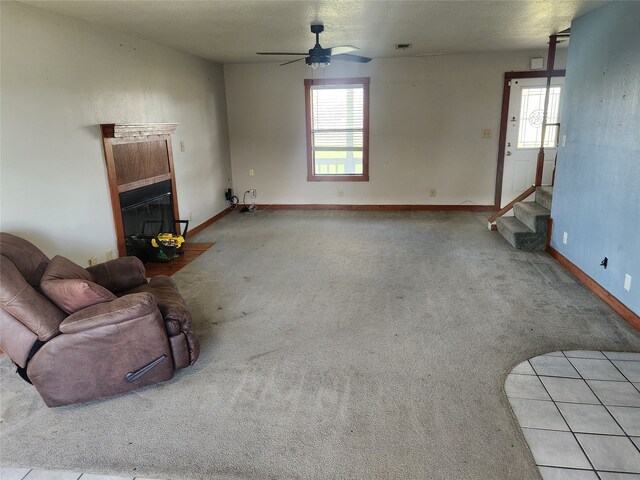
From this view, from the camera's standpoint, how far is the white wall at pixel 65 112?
10.7 feet

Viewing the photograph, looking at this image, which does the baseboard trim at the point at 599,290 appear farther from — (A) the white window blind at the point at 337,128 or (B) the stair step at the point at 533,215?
(A) the white window blind at the point at 337,128

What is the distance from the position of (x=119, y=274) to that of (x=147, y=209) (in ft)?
6.84

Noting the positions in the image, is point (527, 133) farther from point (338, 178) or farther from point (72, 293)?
point (72, 293)

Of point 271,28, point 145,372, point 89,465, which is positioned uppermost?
point 271,28

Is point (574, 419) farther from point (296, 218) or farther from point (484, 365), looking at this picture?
point (296, 218)

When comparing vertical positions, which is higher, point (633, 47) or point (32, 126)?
point (633, 47)

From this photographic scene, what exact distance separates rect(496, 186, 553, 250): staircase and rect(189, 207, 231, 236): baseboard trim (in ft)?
13.7

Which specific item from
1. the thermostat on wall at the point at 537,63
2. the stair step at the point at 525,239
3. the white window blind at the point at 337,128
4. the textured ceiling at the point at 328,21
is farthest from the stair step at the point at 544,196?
the white window blind at the point at 337,128

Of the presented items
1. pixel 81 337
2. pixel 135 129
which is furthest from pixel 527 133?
pixel 81 337

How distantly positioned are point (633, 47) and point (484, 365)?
2763mm

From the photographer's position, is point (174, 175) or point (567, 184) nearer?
point (567, 184)

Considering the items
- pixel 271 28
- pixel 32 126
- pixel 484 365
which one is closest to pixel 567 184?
pixel 484 365

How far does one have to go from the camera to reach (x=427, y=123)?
23.3 feet

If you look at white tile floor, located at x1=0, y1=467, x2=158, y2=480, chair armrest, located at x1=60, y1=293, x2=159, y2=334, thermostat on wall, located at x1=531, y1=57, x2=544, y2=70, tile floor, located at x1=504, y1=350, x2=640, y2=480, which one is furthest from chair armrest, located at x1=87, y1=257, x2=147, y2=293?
thermostat on wall, located at x1=531, y1=57, x2=544, y2=70
